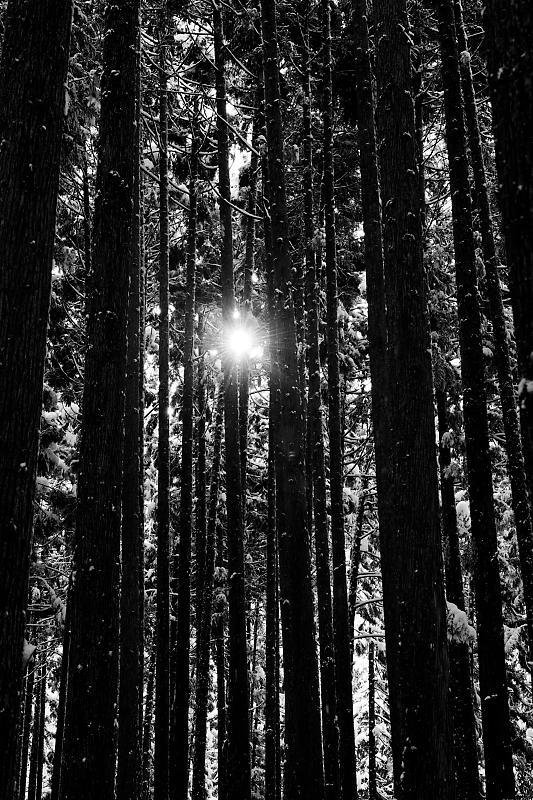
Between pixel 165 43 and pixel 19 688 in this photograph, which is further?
pixel 165 43

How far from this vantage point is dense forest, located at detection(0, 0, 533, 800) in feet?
15.6

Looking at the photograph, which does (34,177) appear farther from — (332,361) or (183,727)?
(183,727)

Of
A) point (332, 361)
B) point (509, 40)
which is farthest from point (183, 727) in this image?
point (509, 40)

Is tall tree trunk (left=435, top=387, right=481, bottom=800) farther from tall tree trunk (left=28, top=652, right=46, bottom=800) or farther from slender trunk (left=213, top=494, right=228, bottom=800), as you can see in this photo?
tall tree trunk (left=28, top=652, right=46, bottom=800)

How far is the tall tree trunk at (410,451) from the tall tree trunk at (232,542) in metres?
4.05

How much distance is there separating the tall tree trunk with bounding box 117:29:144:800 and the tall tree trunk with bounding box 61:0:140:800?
270 centimetres

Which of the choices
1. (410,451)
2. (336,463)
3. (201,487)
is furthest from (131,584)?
(201,487)

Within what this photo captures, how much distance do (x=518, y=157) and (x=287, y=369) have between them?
5.99 metres

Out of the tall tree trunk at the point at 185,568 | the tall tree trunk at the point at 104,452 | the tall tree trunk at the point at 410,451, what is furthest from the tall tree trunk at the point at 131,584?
the tall tree trunk at the point at 410,451

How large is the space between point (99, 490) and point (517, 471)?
6.00 metres

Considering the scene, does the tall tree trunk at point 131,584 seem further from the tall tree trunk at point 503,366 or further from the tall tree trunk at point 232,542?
the tall tree trunk at point 503,366

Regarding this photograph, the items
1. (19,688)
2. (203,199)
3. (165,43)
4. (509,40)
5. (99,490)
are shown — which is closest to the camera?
(509,40)

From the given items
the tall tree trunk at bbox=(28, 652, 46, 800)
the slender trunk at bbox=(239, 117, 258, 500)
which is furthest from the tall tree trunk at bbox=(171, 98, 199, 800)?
the tall tree trunk at bbox=(28, 652, 46, 800)

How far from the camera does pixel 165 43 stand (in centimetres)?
1182
